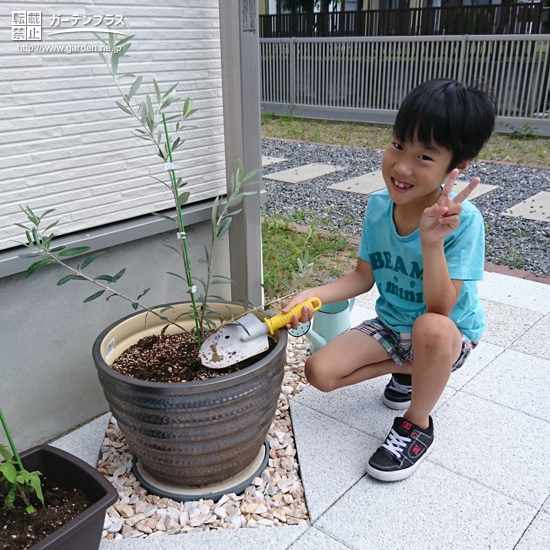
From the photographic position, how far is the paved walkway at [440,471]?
1.55 m

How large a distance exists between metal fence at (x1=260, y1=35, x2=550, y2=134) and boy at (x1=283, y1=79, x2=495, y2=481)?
274 inches

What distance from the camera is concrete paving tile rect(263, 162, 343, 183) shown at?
579cm

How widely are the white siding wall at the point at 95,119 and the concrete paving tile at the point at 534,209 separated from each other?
3214 mm

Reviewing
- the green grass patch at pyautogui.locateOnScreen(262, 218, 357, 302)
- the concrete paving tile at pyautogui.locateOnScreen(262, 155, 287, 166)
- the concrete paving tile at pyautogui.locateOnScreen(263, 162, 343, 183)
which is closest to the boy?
the green grass patch at pyautogui.locateOnScreen(262, 218, 357, 302)

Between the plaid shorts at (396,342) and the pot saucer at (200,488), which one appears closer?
the pot saucer at (200,488)

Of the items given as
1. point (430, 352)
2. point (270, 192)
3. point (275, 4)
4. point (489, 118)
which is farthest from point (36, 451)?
point (275, 4)

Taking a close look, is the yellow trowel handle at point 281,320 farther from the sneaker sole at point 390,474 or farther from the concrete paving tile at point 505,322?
the concrete paving tile at point 505,322

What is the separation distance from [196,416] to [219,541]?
0.37 metres

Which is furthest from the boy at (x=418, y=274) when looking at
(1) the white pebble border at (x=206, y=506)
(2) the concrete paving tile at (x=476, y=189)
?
(2) the concrete paving tile at (x=476, y=189)

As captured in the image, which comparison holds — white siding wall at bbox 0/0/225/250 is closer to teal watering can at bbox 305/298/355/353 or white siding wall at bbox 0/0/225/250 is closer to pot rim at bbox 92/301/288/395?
pot rim at bbox 92/301/288/395

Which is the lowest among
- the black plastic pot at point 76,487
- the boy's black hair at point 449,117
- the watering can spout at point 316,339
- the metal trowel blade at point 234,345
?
the watering can spout at point 316,339

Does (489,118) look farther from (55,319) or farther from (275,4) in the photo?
(275,4)

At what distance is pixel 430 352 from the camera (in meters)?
1.74

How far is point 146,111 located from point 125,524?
3.84ft
